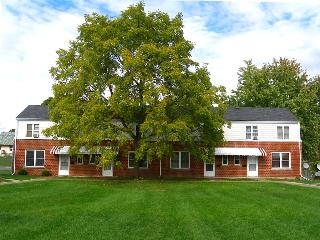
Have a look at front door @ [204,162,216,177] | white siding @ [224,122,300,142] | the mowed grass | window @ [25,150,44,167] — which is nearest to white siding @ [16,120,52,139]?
window @ [25,150,44,167]

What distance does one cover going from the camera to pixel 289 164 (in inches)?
1791

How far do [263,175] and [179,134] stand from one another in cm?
1500

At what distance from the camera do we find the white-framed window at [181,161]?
45219mm

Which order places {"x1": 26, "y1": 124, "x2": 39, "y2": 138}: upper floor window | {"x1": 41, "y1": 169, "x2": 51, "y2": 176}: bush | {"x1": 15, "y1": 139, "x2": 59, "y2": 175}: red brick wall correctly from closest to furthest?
{"x1": 41, "y1": 169, "x2": 51, "y2": 176}: bush
{"x1": 15, "y1": 139, "x2": 59, "y2": 175}: red brick wall
{"x1": 26, "y1": 124, "x2": 39, "y2": 138}: upper floor window

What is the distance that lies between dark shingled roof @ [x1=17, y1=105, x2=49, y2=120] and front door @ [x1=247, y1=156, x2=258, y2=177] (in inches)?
737

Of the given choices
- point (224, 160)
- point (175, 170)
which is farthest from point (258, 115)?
point (175, 170)

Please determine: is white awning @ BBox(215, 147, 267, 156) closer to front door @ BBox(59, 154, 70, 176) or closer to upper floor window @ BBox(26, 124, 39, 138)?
front door @ BBox(59, 154, 70, 176)

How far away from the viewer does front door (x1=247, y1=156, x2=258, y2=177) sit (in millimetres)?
45438

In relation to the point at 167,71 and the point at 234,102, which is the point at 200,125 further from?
the point at 234,102

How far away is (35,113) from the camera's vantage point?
4581cm

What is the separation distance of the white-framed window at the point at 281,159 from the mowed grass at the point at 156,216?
67.3 ft

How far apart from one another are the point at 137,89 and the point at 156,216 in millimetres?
19061

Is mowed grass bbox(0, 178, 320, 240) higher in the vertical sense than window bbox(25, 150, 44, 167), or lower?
lower

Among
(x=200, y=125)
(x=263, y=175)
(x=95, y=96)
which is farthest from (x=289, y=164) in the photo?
(x=95, y=96)
